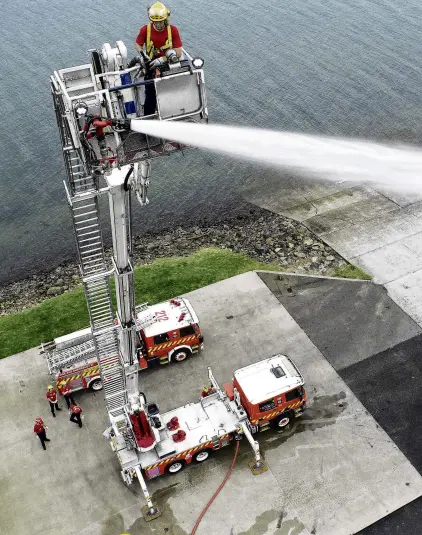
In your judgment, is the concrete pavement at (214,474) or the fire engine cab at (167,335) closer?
the concrete pavement at (214,474)

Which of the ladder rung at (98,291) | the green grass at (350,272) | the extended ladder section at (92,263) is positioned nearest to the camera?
the extended ladder section at (92,263)

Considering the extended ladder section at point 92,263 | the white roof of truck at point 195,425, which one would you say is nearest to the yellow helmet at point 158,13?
the extended ladder section at point 92,263

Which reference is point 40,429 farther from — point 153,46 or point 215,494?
point 153,46

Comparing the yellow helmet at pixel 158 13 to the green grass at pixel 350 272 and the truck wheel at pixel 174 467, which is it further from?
the green grass at pixel 350 272

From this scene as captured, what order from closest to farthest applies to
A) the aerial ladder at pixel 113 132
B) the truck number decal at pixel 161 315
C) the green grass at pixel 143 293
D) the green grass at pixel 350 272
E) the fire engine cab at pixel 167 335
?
the aerial ladder at pixel 113 132
the fire engine cab at pixel 167 335
the truck number decal at pixel 161 315
the green grass at pixel 143 293
the green grass at pixel 350 272

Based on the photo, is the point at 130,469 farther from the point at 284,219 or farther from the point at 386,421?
the point at 284,219

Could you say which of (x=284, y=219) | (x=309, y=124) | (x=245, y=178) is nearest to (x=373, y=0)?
(x=309, y=124)
